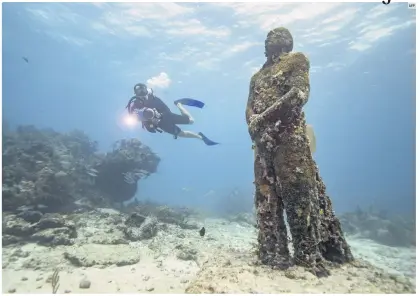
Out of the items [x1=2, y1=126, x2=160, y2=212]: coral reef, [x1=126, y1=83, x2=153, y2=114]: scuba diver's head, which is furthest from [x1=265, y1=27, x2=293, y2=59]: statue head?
[x1=2, y1=126, x2=160, y2=212]: coral reef

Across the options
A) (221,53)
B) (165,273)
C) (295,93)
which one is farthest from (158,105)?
(221,53)

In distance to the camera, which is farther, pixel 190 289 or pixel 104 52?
pixel 104 52

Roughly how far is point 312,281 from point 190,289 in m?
1.75

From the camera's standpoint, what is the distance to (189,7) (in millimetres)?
21297

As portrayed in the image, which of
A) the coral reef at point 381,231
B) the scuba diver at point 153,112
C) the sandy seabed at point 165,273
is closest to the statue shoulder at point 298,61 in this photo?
the sandy seabed at point 165,273

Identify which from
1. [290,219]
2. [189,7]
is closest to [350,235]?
[290,219]

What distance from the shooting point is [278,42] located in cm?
561

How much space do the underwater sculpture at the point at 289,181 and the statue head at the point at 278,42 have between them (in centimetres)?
28

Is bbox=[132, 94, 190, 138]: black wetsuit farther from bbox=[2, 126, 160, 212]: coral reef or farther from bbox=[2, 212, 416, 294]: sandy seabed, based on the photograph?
bbox=[2, 212, 416, 294]: sandy seabed

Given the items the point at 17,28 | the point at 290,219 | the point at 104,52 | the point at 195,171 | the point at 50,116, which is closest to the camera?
the point at 290,219

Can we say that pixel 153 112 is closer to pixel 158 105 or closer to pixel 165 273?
pixel 158 105

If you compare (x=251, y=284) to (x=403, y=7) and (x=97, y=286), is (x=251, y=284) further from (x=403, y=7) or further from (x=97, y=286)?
(x=403, y=7)

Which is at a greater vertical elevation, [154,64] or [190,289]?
[154,64]

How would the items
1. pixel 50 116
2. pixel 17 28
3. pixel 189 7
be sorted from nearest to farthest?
pixel 189 7 < pixel 17 28 < pixel 50 116
